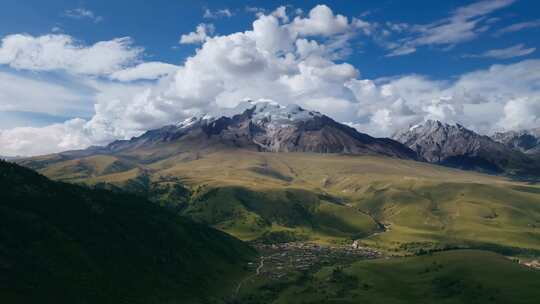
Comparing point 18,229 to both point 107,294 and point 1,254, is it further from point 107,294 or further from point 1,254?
point 107,294

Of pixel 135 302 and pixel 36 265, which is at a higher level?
pixel 36 265

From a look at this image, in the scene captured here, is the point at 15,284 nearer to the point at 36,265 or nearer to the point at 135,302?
the point at 36,265

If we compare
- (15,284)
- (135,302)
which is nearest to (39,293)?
(15,284)

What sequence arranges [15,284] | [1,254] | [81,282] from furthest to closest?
[81,282] < [1,254] < [15,284]

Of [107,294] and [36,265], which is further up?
[36,265]

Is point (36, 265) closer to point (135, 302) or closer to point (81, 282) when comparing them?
point (81, 282)

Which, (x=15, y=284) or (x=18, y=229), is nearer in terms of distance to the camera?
(x=15, y=284)

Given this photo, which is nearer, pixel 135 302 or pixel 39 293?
pixel 39 293

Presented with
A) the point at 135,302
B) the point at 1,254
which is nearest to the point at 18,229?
the point at 1,254

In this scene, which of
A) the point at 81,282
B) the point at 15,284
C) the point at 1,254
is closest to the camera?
the point at 15,284

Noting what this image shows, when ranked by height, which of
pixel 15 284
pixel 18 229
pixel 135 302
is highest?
pixel 18 229
